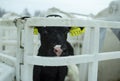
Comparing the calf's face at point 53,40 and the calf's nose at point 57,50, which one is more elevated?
the calf's face at point 53,40

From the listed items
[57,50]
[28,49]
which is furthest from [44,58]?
[57,50]

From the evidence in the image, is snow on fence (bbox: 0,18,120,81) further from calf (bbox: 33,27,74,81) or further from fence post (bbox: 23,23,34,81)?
calf (bbox: 33,27,74,81)

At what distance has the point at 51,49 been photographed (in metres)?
2.90

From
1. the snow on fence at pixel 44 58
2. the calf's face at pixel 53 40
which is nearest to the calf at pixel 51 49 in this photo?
the calf's face at pixel 53 40

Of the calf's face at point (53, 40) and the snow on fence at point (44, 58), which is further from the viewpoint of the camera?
the calf's face at point (53, 40)

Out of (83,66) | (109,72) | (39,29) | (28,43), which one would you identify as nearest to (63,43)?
(39,29)

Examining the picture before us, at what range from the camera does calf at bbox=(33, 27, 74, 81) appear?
291cm

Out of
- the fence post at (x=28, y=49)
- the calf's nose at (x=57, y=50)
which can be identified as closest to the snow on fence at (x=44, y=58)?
the fence post at (x=28, y=49)

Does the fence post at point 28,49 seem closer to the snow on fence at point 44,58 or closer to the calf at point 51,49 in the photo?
the snow on fence at point 44,58

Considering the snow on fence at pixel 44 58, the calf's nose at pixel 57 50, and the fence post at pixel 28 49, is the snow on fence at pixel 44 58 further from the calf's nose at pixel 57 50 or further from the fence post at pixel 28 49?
the calf's nose at pixel 57 50

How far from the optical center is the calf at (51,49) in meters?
2.91

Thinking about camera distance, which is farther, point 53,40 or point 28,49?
point 53,40

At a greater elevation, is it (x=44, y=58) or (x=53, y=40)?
(x=53, y=40)

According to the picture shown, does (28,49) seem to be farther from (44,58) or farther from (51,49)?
(51,49)
